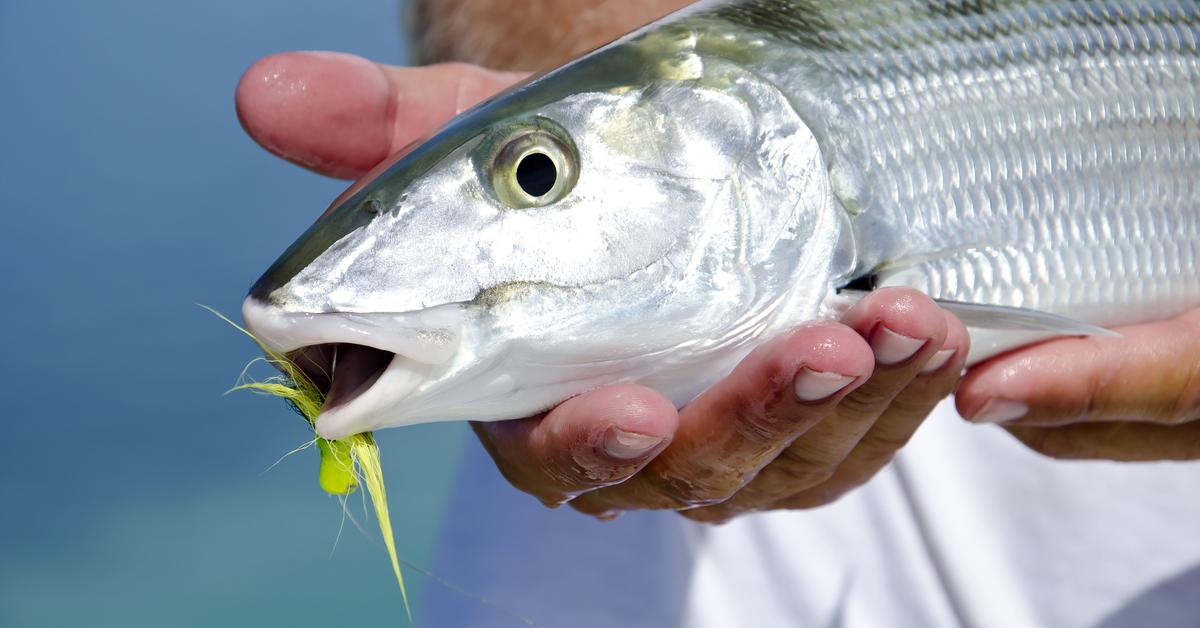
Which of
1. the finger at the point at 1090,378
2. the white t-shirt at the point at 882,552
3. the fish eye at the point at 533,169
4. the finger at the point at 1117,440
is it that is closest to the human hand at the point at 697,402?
the finger at the point at 1090,378

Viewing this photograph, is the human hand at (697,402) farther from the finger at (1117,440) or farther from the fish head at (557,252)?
the finger at (1117,440)

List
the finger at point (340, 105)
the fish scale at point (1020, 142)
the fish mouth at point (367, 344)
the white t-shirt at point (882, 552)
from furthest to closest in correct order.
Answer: the white t-shirt at point (882, 552) → the finger at point (340, 105) → the fish scale at point (1020, 142) → the fish mouth at point (367, 344)

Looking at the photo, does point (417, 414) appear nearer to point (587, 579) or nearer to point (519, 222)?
point (519, 222)

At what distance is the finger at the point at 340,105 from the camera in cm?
153

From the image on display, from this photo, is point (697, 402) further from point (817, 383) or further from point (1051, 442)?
point (1051, 442)

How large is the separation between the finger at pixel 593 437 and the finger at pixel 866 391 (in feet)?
0.74

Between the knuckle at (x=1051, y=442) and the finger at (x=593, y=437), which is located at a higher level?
the finger at (x=593, y=437)

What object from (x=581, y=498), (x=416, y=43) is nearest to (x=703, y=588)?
(x=581, y=498)

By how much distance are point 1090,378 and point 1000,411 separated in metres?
0.12

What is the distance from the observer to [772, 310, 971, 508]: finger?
3.93 ft

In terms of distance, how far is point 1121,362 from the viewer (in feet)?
4.51

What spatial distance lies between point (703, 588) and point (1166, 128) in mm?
1269

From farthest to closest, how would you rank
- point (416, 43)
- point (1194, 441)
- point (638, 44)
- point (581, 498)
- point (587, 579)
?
point (416, 43) → point (587, 579) → point (1194, 441) → point (581, 498) → point (638, 44)

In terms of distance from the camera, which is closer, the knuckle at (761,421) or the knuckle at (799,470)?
the knuckle at (761,421)
